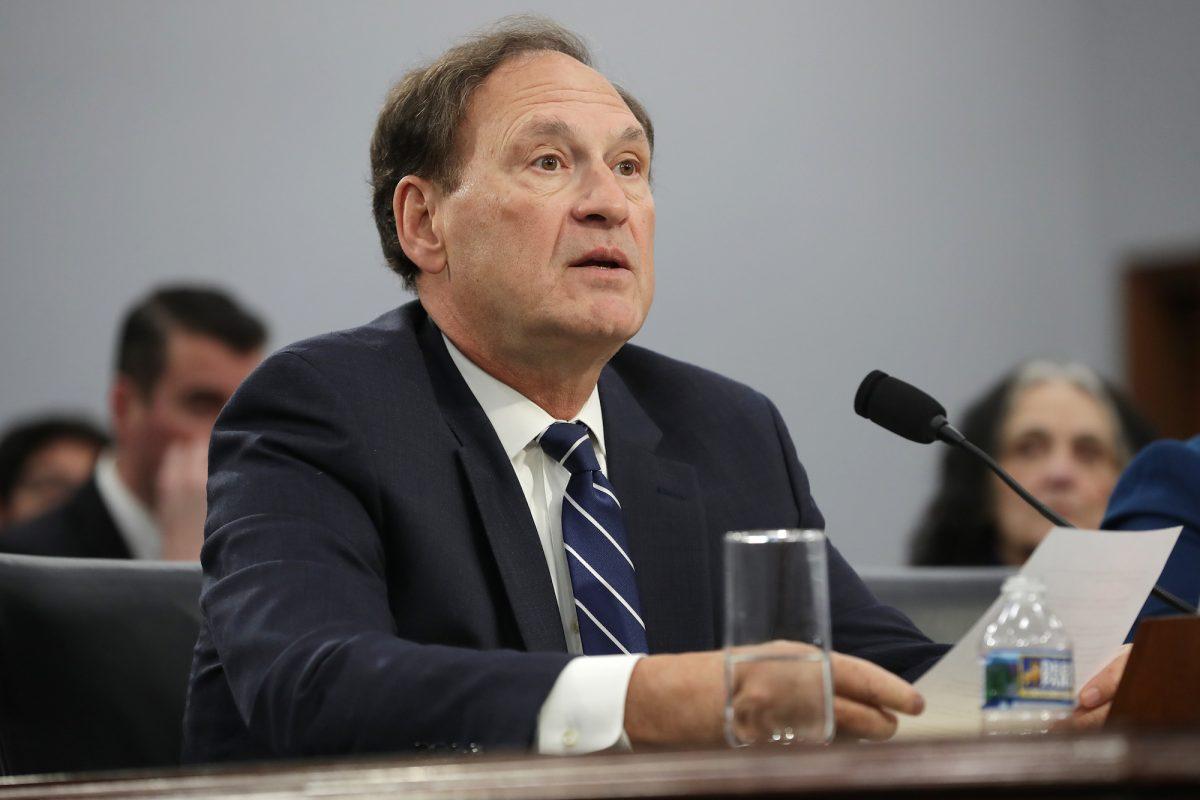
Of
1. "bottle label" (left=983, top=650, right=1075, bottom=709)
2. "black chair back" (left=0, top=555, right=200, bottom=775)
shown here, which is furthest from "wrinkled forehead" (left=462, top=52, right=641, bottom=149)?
"bottle label" (left=983, top=650, right=1075, bottom=709)

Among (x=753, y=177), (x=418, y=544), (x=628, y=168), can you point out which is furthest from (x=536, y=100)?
(x=753, y=177)

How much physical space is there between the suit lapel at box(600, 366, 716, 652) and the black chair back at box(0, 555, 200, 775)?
1.84 ft

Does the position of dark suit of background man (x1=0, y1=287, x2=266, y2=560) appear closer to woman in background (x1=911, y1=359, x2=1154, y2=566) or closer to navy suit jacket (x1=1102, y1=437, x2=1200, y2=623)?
woman in background (x1=911, y1=359, x2=1154, y2=566)

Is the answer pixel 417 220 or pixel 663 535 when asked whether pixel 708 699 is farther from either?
pixel 417 220

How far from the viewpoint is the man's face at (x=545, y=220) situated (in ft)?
6.12

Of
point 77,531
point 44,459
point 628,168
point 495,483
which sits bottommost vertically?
point 77,531

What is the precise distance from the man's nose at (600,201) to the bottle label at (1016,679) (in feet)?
2.75

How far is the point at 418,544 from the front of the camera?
1616mm

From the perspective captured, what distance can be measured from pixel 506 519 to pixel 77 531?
191cm

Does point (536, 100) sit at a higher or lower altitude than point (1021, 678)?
higher

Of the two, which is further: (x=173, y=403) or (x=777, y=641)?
(x=173, y=403)

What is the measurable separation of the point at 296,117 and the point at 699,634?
235cm

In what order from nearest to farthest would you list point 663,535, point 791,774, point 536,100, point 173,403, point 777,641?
point 791,774, point 777,641, point 663,535, point 536,100, point 173,403

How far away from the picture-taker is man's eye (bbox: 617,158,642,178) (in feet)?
6.59
